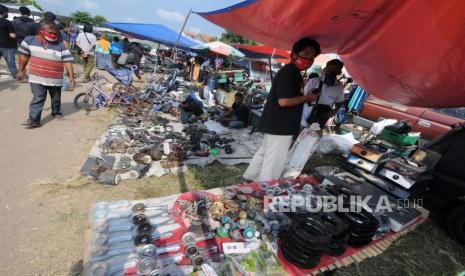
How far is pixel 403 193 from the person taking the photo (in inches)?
156

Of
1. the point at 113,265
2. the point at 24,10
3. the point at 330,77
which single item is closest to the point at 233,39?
the point at 24,10

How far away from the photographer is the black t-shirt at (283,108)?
10.4ft

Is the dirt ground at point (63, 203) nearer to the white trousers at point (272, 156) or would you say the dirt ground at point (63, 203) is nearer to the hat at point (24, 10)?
the white trousers at point (272, 156)

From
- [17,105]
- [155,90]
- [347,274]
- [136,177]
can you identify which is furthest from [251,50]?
[347,274]

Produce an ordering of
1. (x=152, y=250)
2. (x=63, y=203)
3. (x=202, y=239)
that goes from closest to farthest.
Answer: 1. (x=152, y=250)
2. (x=202, y=239)
3. (x=63, y=203)

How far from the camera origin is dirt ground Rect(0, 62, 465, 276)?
2715 millimetres

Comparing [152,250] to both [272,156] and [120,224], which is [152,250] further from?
[272,156]

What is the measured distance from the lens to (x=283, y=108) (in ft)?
11.0

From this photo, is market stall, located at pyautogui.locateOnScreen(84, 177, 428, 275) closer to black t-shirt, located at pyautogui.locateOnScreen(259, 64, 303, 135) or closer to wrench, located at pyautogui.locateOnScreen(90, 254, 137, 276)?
wrench, located at pyautogui.locateOnScreen(90, 254, 137, 276)

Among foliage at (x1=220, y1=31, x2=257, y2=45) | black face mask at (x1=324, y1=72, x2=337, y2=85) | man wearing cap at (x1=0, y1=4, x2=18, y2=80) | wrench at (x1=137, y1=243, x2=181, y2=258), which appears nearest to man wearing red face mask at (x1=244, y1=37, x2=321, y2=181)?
black face mask at (x1=324, y1=72, x2=337, y2=85)

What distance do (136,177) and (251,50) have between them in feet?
52.3

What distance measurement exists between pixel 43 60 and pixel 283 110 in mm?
4911

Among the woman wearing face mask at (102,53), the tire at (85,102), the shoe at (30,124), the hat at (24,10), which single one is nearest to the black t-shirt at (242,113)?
the tire at (85,102)

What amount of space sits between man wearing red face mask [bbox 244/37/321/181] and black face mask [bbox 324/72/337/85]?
1.61 metres
